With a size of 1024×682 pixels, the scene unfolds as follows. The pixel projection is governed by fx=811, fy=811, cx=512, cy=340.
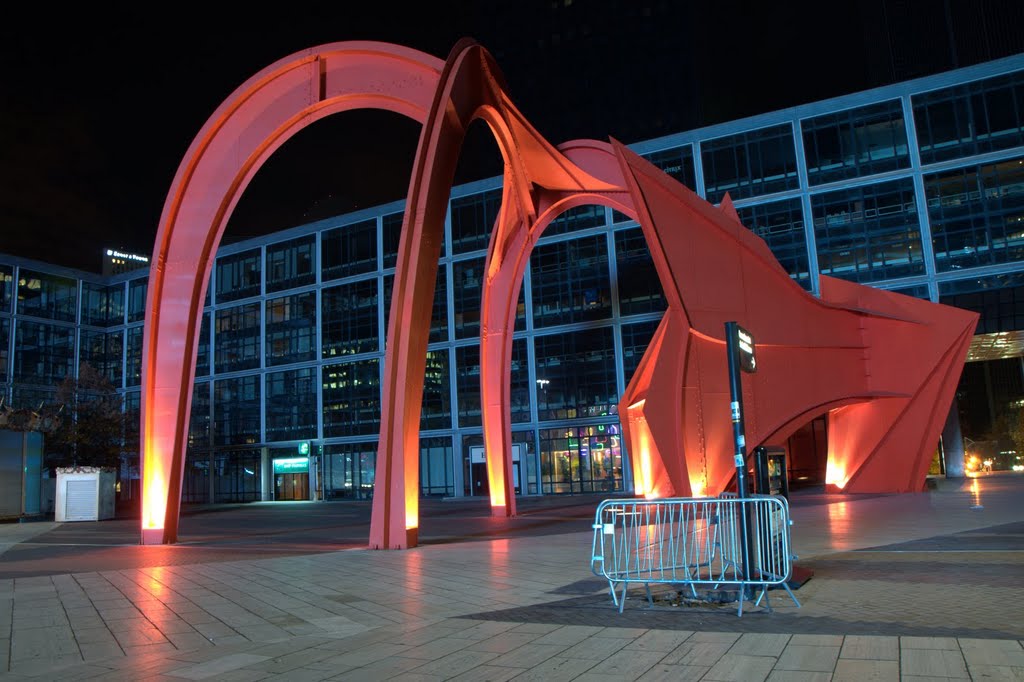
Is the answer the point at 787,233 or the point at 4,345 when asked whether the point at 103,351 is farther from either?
the point at 787,233

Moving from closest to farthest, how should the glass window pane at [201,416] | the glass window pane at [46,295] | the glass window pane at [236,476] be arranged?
the glass window pane at [236,476]
the glass window pane at [201,416]
the glass window pane at [46,295]

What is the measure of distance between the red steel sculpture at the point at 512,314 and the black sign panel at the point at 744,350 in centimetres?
680

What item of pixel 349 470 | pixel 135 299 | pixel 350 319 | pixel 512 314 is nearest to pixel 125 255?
pixel 135 299

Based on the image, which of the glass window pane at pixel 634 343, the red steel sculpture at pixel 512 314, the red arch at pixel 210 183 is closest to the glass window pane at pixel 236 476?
the glass window pane at pixel 634 343

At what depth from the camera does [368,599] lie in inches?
347

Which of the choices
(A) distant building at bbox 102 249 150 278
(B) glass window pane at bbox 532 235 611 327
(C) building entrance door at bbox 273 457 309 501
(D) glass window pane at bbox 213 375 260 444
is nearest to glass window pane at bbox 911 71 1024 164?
(B) glass window pane at bbox 532 235 611 327

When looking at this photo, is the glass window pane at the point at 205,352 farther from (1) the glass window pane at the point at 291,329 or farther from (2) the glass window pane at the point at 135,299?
(2) the glass window pane at the point at 135,299

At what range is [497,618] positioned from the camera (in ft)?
24.5

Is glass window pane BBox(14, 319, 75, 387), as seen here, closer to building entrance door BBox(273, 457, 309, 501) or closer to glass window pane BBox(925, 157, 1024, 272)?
building entrance door BBox(273, 457, 309, 501)

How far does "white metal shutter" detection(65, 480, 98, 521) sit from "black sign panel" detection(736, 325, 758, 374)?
95.6ft

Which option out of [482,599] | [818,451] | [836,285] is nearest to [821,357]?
[836,285]

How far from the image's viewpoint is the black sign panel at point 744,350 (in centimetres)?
875

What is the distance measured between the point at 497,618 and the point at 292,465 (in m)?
46.0

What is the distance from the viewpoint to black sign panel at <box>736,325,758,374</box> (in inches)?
344
